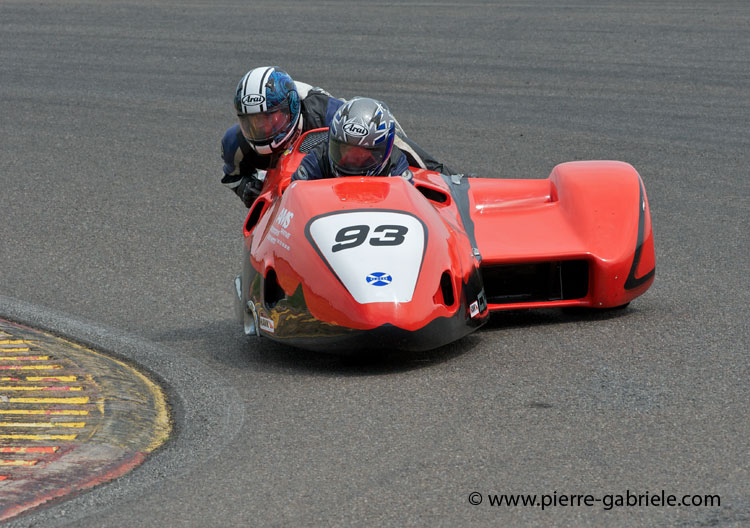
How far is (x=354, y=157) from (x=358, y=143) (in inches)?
4.0

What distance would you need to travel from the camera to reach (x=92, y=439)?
480 cm

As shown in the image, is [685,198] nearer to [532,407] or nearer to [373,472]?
[532,407]

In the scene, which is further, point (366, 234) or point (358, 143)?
point (358, 143)

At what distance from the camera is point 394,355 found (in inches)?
234

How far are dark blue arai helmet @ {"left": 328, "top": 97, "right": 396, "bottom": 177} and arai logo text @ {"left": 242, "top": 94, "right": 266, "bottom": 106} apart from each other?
95 cm

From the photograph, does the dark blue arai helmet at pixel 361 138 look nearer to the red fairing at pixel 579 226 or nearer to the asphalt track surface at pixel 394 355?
the red fairing at pixel 579 226

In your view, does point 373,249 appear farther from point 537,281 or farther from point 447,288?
point 537,281

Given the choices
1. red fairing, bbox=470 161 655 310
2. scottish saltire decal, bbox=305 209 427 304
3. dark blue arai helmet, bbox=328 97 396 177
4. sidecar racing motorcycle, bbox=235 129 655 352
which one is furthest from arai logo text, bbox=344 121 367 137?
red fairing, bbox=470 161 655 310

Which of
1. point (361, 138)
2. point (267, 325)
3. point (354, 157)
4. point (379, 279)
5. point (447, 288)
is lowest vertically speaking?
point (267, 325)

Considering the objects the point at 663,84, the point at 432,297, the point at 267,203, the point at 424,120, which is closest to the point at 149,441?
the point at 432,297

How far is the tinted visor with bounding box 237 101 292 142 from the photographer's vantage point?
7.40 metres

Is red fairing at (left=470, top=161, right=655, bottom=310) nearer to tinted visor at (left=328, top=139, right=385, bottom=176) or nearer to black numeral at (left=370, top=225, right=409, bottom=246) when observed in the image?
tinted visor at (left=328, top=139, right=385, bottom=176)

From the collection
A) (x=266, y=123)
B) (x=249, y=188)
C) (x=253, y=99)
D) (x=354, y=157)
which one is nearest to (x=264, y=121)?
(x=266, y=123)

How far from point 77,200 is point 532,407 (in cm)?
628
